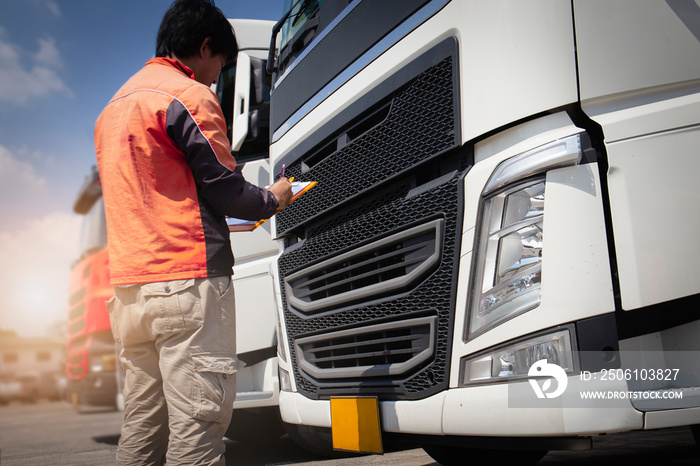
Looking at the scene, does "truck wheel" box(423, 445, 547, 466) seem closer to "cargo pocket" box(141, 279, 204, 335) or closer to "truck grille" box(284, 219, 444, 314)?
"truck grille" box(284, 219, 444, 314)

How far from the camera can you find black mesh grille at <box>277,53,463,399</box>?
1.94 meters

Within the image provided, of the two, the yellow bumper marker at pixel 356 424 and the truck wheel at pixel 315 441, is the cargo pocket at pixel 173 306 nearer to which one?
the yellow bumper marker at pixel 356 424

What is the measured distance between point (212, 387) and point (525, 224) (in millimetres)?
1051

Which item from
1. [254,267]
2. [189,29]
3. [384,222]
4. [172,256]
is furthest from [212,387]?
[254,267]

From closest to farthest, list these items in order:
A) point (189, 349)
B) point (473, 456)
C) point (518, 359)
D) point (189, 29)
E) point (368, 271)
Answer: point (518, 359) → point (189, 349) → point (189, 29) → point (368, 271) → point (473, 456)

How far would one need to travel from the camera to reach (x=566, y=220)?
1.61m

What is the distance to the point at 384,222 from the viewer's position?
7.25 ft

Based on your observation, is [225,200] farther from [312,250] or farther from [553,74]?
[553,74]

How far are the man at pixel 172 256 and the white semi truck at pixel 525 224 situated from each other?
560 mm

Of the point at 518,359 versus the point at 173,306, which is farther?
the point at 173,306

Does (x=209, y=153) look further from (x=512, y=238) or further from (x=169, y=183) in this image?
(x=512, y=238)

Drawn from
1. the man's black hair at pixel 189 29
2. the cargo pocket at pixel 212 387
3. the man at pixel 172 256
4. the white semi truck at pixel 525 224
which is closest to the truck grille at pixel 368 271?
the white semi truck at pixel 525 224

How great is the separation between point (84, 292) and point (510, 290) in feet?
23.1

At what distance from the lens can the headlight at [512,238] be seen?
5.42 feet
